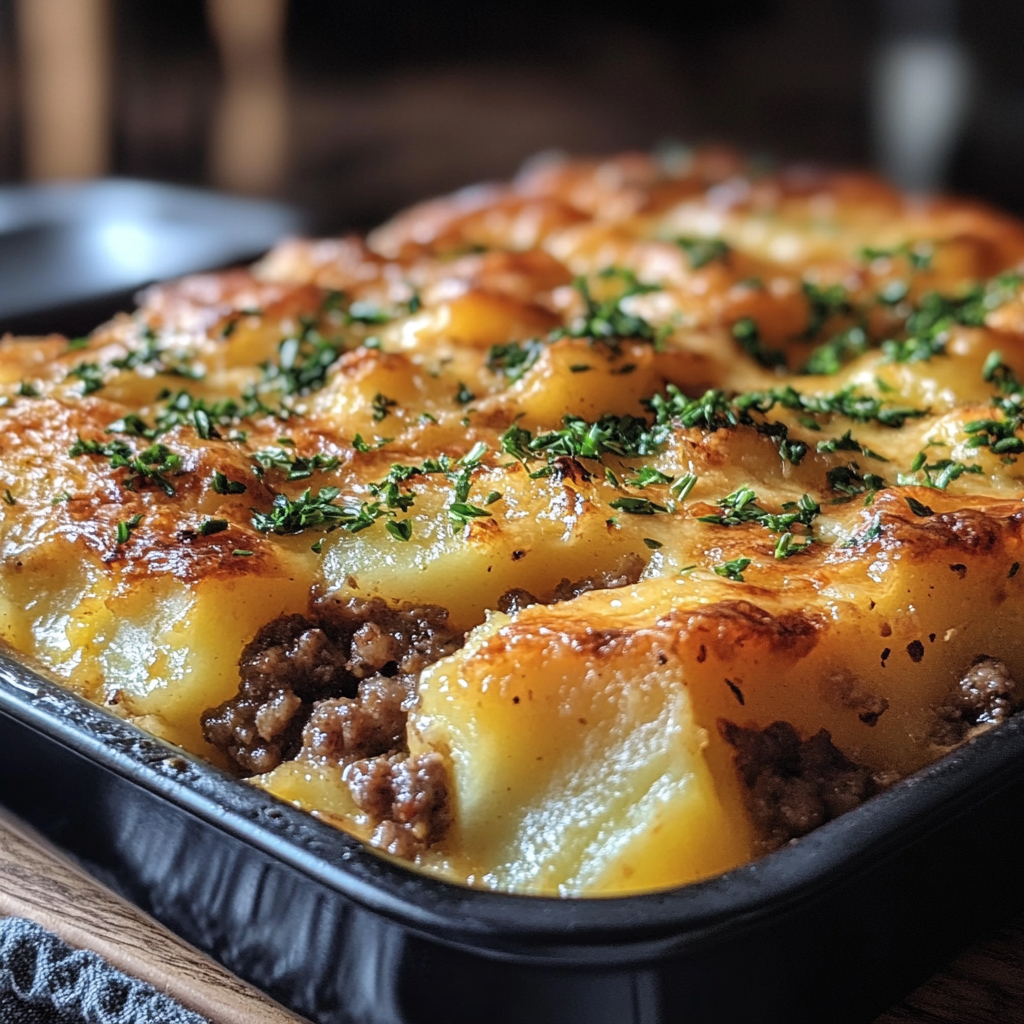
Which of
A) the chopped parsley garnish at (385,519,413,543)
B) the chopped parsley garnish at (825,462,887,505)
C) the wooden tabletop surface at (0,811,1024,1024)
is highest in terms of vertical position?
the chopped parsley garnish at (825,462,887,505)

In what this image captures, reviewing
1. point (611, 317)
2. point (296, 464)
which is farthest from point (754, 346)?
point (296, 464)

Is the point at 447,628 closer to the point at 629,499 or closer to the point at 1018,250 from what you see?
the point at 629,499

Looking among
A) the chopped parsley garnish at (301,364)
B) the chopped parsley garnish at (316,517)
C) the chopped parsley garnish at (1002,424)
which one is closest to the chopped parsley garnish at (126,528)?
the chopped parsley garnish at (316,517)

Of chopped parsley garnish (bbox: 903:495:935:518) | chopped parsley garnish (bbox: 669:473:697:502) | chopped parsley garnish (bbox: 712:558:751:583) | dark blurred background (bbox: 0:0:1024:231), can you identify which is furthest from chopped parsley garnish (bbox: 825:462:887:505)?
dark blurred background (bbox: 0:0:1024:231)

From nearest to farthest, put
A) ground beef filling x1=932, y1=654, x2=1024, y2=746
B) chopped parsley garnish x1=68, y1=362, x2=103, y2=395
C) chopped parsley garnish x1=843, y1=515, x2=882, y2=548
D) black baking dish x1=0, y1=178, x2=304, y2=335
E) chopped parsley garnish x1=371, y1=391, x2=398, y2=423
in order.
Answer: ground beef filling x1=932, y1=654, x2=1024, y2=746 → chopped parsley garnish x1=843, y1=515, x2=882, y2=548 → chopped parsley garnish x1=371, y1=391, x2=398, y2=423 → chopped parsley garnish x1=68, y1=362, x2=103, y2=395 → black baking dish x1=0, y1=178, x2=304, y2=335

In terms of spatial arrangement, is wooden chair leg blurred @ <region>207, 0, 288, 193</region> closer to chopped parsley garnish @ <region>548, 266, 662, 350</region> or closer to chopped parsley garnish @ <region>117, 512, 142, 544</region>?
chopped parsley garnish @ <region>548, 266, 662, 350</region>

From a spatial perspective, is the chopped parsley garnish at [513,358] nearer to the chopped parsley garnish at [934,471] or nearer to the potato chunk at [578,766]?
the chopped parsley garnish at [934,471]

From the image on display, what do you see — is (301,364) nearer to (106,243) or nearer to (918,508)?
(918,508)
